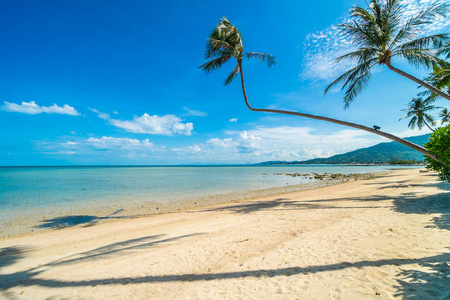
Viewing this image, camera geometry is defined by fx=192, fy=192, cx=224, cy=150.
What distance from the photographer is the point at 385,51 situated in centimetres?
926

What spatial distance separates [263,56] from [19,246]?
1631 cm

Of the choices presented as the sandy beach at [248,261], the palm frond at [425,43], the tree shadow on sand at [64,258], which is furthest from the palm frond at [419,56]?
the tree shadow on sand at [64,258]

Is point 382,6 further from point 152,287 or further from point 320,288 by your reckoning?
point 152,287

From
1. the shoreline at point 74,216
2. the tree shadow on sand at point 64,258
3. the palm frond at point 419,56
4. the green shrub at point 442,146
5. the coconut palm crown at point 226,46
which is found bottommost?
the shoreline at point 74,216

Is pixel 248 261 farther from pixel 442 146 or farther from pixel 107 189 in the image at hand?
pixel 107 189

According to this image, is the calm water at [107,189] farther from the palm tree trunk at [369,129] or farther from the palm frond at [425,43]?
the palm frond at [425,43]

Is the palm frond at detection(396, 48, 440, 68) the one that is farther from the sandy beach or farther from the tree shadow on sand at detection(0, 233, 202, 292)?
the tree shadow on sand at detection(0, 233, 202, 292)

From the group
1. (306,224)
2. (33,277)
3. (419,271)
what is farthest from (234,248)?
(33,277)

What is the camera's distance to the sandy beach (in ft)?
11.8

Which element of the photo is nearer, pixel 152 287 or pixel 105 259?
pixel 152 287

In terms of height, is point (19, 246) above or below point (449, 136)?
below

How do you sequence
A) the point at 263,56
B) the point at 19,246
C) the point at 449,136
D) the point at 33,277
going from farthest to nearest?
the point at 263,56 < the point at 449,136 < the point at 19,246 < the point at 33,277

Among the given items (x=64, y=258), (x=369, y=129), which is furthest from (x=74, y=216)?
(x=369, y=129)

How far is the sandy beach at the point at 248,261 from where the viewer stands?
359 cm
